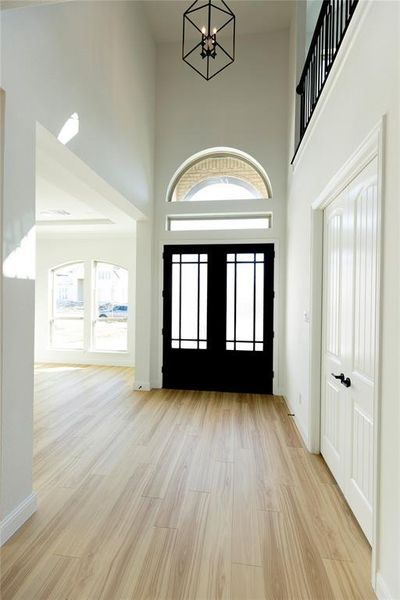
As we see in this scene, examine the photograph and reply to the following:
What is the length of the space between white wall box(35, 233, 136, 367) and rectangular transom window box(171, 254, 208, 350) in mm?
1976

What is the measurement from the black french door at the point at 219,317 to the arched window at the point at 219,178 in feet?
2.82

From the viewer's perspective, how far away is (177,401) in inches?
174

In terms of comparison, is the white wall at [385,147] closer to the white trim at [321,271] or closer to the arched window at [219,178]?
the white trim at [321,271]

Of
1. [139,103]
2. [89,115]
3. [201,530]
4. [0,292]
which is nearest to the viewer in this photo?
[0,292]

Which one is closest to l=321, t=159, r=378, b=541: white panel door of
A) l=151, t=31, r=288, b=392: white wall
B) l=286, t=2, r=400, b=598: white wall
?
l=286, t=2, r=400, b=598: white wall

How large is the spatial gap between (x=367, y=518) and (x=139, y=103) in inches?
201

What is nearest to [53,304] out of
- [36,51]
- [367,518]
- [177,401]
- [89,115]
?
[177,401]

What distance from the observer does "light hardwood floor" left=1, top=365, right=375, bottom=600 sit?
62.8 inches

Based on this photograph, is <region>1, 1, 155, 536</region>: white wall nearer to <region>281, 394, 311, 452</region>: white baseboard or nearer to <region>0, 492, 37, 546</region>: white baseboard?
<region>0, 492, 37, 546</region>: white baseboard

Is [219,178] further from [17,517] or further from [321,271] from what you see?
[17,517]

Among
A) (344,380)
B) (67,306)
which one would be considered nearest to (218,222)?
(344,380)

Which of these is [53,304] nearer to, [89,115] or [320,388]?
[89,115]

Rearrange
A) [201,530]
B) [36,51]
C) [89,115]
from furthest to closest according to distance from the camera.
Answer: [89,115], [36,51], [201,530]

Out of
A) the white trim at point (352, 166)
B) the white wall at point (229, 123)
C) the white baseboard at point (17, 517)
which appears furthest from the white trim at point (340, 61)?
the white baseboard at point (17, 517)
